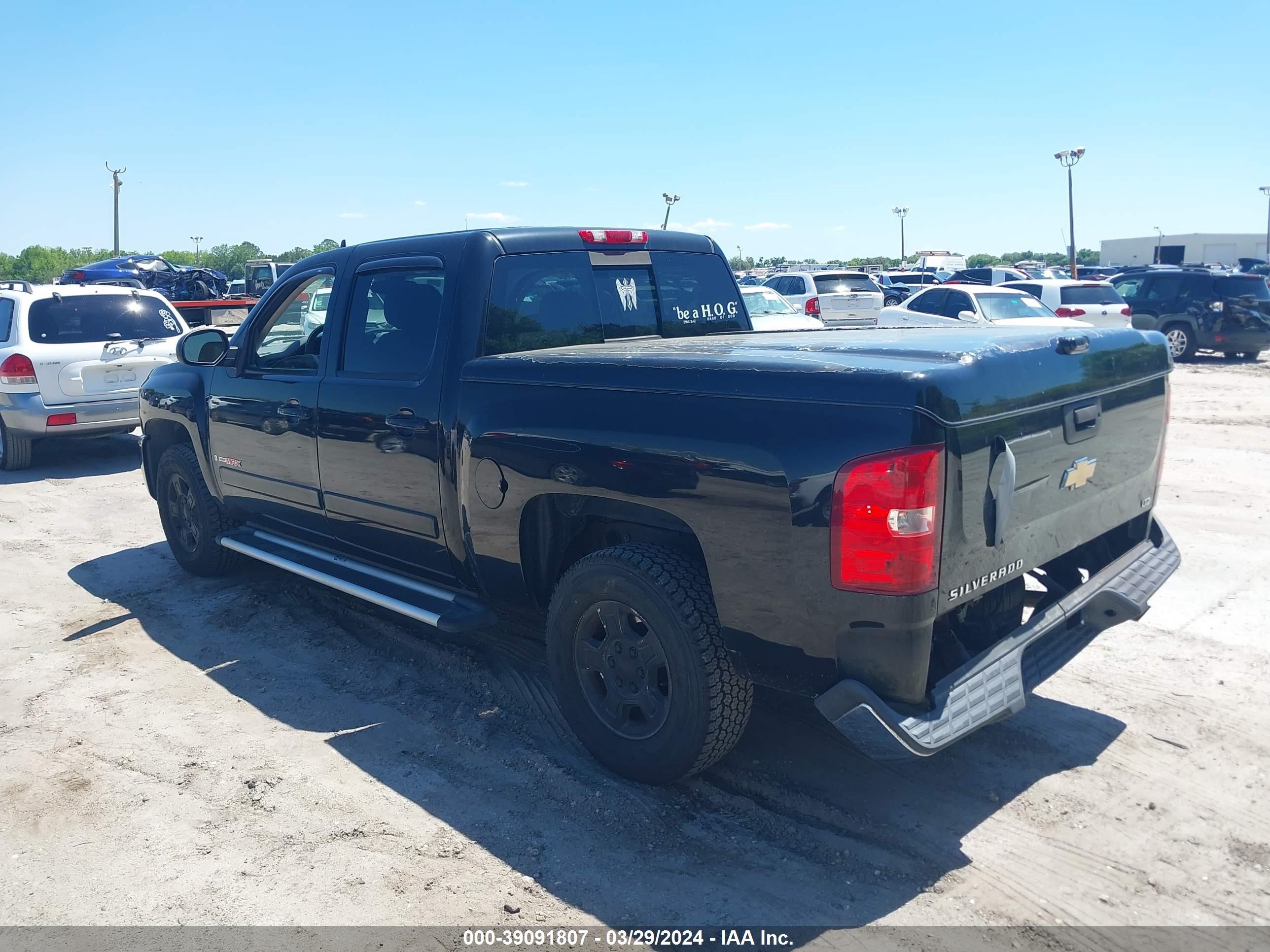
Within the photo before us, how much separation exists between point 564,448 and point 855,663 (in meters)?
1.34

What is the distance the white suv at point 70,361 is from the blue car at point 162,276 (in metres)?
16.1

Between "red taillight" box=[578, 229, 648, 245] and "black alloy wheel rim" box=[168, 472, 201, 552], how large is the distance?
3.32m

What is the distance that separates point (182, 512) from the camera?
6.70 meters

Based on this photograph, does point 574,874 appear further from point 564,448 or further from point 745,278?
point 745,278

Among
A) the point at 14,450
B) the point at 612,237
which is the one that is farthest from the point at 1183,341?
the point at 14,450

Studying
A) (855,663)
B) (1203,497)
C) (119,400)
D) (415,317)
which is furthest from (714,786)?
(119,400)

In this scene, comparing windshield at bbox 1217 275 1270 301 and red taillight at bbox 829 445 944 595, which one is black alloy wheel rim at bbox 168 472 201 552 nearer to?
red taillight at bbox 829 445 944 595

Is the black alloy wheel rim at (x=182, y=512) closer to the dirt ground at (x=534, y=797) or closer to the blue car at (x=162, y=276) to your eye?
→ the dirt ground at (x=534, y=797)

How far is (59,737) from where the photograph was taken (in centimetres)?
440

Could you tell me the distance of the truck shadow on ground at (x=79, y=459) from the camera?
1029 centimetres

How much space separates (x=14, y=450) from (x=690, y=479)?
955cm

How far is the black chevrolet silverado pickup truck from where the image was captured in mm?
3006

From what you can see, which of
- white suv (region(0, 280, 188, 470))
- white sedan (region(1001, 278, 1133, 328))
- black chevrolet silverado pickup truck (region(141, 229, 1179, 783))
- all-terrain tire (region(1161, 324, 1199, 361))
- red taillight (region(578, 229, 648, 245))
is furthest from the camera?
all-terrain tire (region(1161, 324, 1199, 361))

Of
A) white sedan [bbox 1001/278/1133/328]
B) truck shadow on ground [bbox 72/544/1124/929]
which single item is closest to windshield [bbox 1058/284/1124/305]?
white sedan [bbox 1001/278/1133/328]
